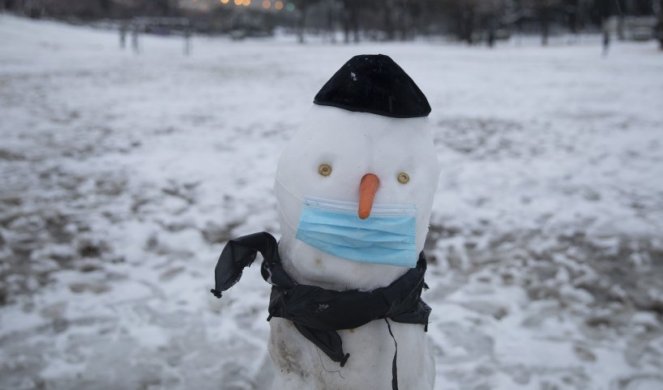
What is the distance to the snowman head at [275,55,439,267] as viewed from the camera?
1285mm

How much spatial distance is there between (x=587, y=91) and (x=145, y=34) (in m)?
33.3

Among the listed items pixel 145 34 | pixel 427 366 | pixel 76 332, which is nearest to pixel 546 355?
pixel 427 366

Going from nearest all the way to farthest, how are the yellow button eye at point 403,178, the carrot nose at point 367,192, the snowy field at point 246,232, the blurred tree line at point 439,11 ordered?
the carrot nose at point 367,192 < the yellow button eye at point 403,178 < the snowy field at point 246,232 < the blurred tree line at point 439,11

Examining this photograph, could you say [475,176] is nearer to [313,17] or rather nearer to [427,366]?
[427,366]

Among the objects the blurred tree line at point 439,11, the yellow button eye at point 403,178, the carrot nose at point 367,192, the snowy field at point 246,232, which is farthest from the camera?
the blurred tree line at point 439,11

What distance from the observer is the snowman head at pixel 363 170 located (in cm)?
129

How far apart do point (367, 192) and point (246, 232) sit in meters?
2.77

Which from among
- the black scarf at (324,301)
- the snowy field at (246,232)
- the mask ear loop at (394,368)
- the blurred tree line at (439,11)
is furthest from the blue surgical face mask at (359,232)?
the blurred tree line at (439,11)

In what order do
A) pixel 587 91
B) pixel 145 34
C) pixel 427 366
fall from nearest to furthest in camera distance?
pixel 427 366 → pixel 587 91 → pixel 145 34

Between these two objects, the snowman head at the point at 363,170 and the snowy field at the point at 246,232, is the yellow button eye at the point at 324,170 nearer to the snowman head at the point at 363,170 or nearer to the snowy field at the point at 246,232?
the snowman head at the point at 363,170

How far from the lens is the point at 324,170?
1317mm

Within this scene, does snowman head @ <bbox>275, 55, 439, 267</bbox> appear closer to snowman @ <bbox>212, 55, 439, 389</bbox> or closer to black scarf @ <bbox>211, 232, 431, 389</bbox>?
snowman @ <bbox>212, 55, 439, 389</bbox>

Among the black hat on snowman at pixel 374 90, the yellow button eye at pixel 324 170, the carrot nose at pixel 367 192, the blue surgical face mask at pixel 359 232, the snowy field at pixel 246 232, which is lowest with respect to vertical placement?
the snowy field at pixel 246 232

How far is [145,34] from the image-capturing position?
3672 centimetres
